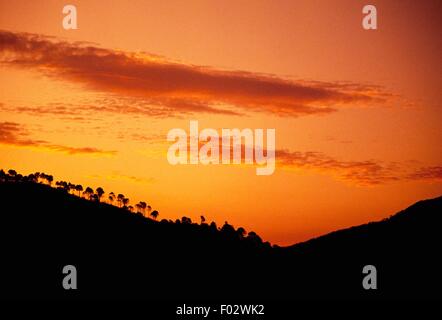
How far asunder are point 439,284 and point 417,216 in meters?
43.3

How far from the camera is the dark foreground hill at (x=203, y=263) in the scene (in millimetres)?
145750

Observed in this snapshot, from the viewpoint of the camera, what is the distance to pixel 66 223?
18875 centimetres

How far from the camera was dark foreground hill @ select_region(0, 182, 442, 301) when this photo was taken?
478 feet

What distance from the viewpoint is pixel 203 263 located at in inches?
7180
